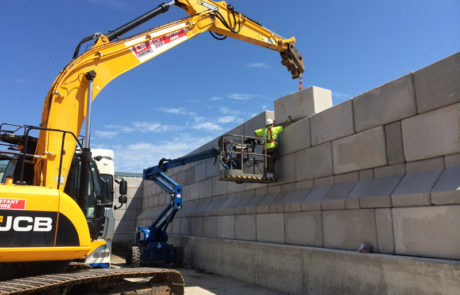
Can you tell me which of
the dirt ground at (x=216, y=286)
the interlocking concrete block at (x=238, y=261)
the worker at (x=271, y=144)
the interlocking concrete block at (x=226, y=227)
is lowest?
the dirt ground at (x=216, y=286)

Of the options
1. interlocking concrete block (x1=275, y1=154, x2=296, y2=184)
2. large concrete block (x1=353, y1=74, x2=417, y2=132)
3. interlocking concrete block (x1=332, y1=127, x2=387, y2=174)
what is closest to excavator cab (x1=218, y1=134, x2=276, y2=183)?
interlocking concrete block (x1=275, y1=154, x2=296, y2=184)

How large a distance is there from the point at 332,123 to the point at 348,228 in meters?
2.47

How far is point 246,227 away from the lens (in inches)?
449

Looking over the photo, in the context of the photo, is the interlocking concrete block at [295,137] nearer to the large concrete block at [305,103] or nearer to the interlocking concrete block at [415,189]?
the large concrete block at [305,103]

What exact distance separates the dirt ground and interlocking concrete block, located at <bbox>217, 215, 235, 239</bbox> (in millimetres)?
1381

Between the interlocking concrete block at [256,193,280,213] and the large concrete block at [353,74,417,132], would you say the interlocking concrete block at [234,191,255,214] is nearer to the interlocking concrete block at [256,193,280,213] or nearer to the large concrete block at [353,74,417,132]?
the interlocking concrete block at [256,193,280,213]

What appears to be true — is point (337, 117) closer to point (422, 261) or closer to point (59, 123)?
point (422, 261)

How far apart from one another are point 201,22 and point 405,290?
797 cm

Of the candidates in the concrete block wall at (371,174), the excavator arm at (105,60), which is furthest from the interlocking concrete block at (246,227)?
the excavator arm at (105,60)

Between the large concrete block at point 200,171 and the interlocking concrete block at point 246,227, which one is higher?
the large concrete block at point 200,171

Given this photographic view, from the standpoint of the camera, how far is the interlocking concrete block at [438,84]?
19.7ft

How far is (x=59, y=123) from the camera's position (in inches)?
242

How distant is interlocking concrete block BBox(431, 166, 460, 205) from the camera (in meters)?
5.59

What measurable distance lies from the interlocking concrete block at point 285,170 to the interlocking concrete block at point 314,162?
180mm
